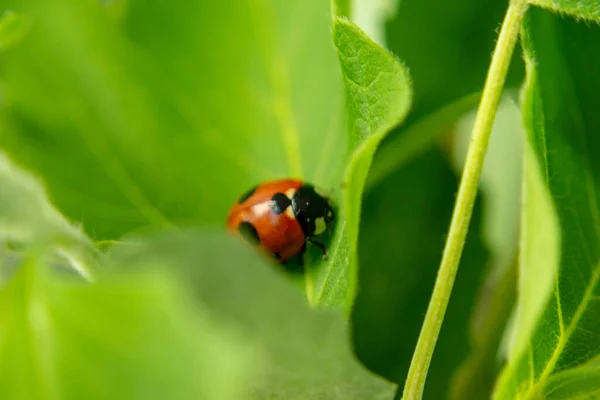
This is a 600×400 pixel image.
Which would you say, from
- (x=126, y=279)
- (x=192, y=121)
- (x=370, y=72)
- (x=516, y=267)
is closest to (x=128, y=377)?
(x=126, y=279)

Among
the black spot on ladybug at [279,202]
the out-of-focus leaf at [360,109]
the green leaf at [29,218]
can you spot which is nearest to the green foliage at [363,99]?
the out-of-focus leaf at [360,109]

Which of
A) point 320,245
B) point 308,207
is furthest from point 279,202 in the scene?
point 320,245

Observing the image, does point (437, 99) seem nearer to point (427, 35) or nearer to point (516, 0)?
point (427, 35)

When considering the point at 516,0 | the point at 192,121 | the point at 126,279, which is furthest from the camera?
the point at 192,121

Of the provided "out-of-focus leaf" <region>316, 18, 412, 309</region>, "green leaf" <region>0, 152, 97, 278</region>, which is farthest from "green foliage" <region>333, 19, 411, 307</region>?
"green leaf" <region>0, 152, 97, 278</region>

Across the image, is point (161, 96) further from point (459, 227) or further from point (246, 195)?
point (459, 227)

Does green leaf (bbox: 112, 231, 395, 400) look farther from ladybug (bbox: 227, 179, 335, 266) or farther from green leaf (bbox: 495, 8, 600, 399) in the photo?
ladybug (bbox: 227, 179, 335, 266)
